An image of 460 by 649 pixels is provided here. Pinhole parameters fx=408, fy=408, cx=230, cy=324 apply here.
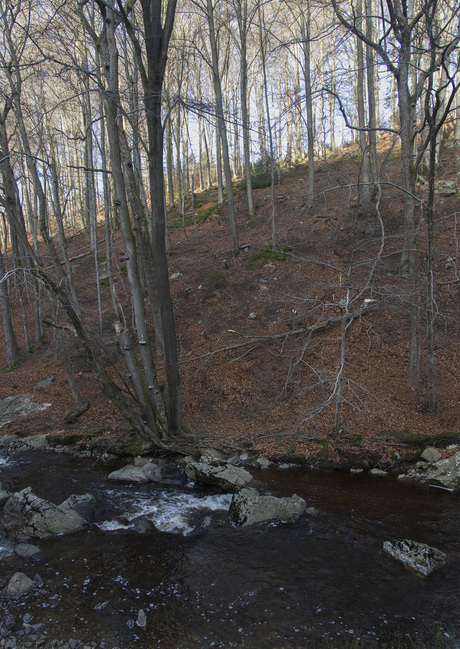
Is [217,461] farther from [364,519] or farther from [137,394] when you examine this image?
[364,519]

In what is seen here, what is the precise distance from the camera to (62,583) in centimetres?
480

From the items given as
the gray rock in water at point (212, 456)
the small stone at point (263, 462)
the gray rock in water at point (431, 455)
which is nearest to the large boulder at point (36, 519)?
the gray rock in water at point (212, 456)

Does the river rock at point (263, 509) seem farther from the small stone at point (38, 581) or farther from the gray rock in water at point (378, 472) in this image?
the small stone at point (38, 581)

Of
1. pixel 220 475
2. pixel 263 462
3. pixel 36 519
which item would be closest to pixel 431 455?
pixel 263 462

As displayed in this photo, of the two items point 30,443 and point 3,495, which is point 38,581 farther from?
point 30,443

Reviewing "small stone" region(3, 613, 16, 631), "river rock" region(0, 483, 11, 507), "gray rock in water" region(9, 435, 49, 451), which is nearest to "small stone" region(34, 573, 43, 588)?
"small stone" region(3, 613, 16, 631)

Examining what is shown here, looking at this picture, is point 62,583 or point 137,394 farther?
point 137,394

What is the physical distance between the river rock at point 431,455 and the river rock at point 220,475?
10.7ft

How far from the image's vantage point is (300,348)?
37.5ft

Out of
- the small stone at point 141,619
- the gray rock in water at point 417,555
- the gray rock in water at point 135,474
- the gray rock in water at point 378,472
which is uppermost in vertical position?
the small stone at point 141,619

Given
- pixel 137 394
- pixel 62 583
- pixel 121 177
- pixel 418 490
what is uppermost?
pixel 121 177

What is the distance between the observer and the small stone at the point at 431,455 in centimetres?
744

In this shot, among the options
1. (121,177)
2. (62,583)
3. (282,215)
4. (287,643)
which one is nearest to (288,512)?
(287,643)

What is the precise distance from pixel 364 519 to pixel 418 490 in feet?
4.50
